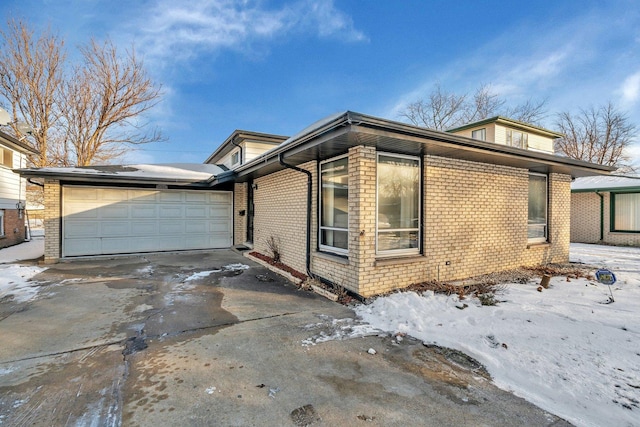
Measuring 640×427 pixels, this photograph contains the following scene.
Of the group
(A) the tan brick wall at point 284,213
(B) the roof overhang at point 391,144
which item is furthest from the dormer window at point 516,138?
(A) the tan brick wall at point 284,213

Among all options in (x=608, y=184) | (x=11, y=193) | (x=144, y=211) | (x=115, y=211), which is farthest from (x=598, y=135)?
(x=11, y=193)

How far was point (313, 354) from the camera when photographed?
327 cm

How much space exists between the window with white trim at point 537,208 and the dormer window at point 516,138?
36.0ft

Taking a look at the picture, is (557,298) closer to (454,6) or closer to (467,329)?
(467,329)

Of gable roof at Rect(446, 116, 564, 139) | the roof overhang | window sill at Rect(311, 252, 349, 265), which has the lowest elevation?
window sill at Rect(311, 252, 349, 265)

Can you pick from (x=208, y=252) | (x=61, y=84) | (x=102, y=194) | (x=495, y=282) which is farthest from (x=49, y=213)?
(x=61, y=84)

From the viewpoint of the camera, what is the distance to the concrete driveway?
7.50ft

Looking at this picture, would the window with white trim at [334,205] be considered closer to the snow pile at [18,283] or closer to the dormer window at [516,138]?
the snow pile at [18,283]

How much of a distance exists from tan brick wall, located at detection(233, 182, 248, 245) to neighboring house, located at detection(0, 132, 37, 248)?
8.44 metres

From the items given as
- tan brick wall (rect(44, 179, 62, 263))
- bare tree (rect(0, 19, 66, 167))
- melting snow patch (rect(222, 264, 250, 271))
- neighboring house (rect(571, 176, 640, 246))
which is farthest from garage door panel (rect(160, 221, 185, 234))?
neighboring house (rect(571, 176, 640, 246))

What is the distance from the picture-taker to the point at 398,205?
565 centimetres

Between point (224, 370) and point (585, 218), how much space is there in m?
16.2

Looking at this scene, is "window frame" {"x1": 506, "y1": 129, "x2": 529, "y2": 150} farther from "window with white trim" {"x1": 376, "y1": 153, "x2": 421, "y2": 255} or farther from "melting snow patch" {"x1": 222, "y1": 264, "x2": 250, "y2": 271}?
"melting snow patch" {"x1": 222, "y1": 264, "x2": 250, "y2": 271}

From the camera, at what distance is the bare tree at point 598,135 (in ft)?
82.4
